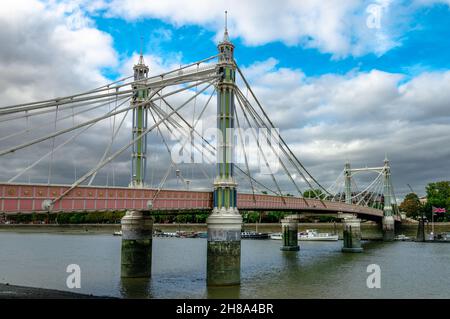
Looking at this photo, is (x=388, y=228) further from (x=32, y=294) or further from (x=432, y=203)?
(x=32, y=294)

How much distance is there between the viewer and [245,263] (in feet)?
171

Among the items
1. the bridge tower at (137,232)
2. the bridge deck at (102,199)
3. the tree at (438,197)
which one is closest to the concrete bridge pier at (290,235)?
the bridge deck at (102,199)

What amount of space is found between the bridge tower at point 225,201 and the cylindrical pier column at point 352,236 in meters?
40.9

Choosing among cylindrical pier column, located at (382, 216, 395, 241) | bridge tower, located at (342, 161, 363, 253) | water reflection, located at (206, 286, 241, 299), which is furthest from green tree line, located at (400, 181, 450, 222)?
water reflection, located at (206, 286, 241, 299)

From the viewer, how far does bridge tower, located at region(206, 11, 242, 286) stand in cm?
3500

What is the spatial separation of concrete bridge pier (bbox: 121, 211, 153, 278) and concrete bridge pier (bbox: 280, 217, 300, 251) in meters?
36.5

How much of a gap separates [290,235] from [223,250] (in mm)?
40761

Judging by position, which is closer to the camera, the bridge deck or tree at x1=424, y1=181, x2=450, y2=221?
the bridge deck

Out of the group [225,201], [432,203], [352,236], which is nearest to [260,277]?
[225,201]

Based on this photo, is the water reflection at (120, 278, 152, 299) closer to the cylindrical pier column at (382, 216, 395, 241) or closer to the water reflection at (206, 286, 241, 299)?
the water reflection at (206, 286, 241, 299)

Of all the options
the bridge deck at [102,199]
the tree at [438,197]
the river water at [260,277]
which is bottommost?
the river water at [260,277]

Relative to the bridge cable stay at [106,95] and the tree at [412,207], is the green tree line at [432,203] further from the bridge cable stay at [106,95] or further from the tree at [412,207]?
the bridge cable stay at [106,95]

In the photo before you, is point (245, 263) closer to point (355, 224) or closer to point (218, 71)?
point (218, 71)

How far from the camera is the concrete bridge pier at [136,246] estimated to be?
3928 cm
